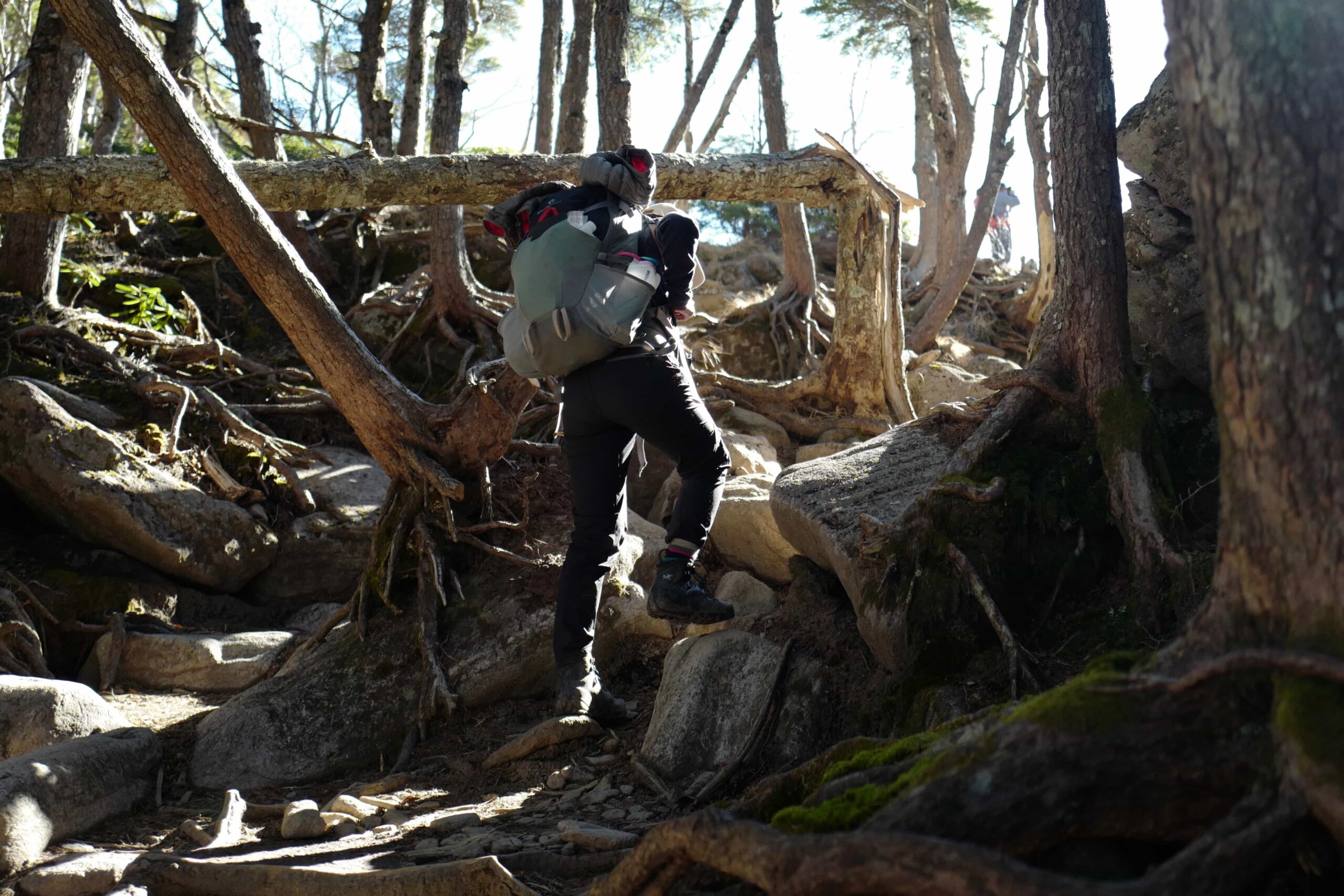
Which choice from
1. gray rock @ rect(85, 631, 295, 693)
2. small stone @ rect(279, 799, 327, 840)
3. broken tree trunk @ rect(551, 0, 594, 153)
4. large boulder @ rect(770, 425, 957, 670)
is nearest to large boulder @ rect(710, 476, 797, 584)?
large boulder @ rect(770, 425, 957, 670)

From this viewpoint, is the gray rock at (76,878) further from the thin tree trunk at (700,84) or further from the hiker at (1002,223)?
the hiker at (1002,223)

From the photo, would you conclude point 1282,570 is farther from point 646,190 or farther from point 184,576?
point 184,576

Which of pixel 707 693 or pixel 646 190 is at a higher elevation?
pixel 646 190

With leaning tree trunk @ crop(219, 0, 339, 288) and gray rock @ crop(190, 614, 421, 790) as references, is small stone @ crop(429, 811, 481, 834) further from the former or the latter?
leaning tree trunk @ crop(219, 0, 339, 288)

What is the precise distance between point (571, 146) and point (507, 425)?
4439 mm

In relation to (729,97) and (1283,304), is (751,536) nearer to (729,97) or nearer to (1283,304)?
(1283,304)

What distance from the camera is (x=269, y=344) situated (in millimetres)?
9906

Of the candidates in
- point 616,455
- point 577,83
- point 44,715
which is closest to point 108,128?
point 577,83

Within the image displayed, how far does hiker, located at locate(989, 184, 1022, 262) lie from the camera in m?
19.5

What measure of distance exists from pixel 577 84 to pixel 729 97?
6712mm

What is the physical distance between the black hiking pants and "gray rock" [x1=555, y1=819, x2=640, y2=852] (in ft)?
3.98

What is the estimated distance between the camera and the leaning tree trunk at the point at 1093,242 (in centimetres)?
420

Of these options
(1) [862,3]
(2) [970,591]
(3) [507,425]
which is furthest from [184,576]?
(1) [862,3]

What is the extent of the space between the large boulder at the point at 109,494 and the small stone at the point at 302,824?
3526 mm
